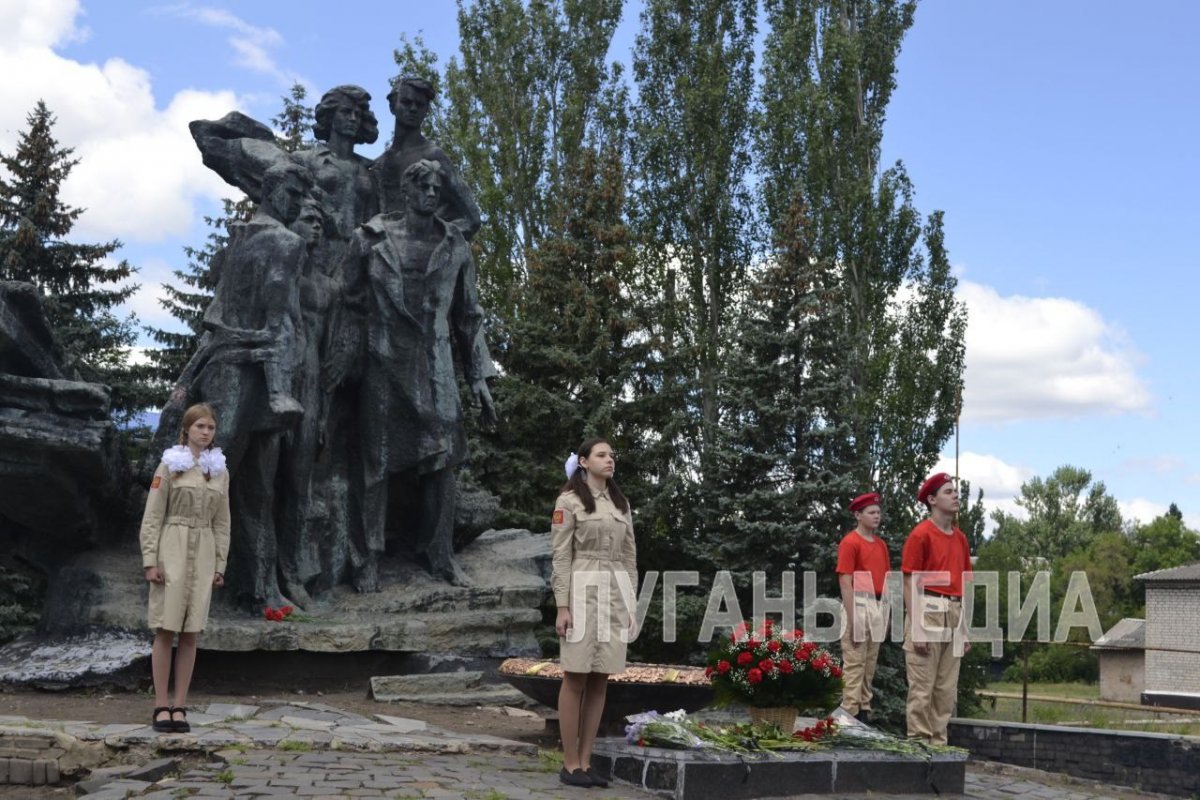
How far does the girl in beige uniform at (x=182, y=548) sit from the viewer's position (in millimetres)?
6449

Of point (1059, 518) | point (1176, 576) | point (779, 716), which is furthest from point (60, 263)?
point (1059, 518)

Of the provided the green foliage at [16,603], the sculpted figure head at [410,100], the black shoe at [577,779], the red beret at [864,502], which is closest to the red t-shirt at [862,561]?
the red beret at [864,502]

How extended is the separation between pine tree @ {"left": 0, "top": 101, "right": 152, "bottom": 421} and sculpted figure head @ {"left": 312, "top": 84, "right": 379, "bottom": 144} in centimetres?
1010

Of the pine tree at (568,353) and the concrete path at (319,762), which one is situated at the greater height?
the pine tree at (568,353)

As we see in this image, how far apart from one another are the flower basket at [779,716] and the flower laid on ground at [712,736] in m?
0.03

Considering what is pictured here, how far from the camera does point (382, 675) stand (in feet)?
30.8

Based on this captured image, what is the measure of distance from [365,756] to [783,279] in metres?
13.0

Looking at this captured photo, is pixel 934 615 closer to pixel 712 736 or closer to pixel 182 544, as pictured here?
pixel 712 736

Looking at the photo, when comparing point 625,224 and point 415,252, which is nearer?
point 415,252

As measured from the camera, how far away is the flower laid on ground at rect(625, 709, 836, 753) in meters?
6.27

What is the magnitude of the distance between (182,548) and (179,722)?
845 millimetres

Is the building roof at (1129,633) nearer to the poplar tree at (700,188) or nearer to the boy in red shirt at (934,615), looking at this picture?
the poplar tree at (700,188)

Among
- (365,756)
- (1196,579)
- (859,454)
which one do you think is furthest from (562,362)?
(1196,579)

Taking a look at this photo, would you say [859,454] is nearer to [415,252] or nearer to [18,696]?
[415,252]
